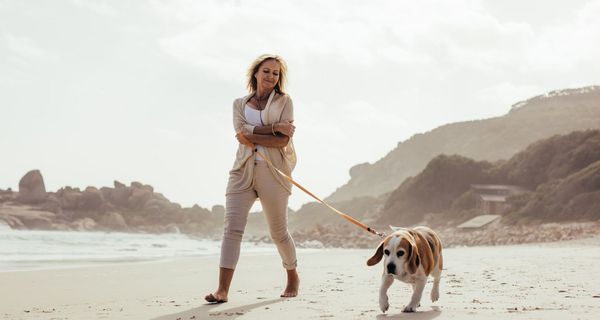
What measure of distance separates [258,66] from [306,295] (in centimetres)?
191

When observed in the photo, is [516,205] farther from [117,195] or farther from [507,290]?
[117,195]

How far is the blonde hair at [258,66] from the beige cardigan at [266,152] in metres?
0.11

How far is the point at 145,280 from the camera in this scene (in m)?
7.50

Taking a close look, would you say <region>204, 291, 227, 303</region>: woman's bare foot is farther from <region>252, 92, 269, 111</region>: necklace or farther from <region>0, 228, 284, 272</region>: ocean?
<region>0, 228, 284, 272</region>: ocean

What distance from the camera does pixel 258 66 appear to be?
5113mm

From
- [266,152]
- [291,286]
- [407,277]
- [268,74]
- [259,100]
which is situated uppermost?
[268,74]

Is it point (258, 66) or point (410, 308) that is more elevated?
point (258, 66)

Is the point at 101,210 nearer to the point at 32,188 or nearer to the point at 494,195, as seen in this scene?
the point at 32,188

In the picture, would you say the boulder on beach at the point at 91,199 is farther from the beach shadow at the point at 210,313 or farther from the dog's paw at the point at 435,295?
the dog's paw at the point at 435,295

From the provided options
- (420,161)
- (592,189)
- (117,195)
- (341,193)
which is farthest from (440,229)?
(341,193)

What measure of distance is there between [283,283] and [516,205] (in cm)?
3355

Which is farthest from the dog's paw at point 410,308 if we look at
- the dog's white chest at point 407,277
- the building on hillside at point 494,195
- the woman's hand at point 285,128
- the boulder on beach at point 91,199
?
the boulder on beach at point 91,199

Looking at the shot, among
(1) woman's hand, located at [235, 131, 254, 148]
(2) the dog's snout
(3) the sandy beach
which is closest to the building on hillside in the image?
(3) the sandy beach

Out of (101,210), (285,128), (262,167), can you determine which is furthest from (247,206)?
(101,210)
